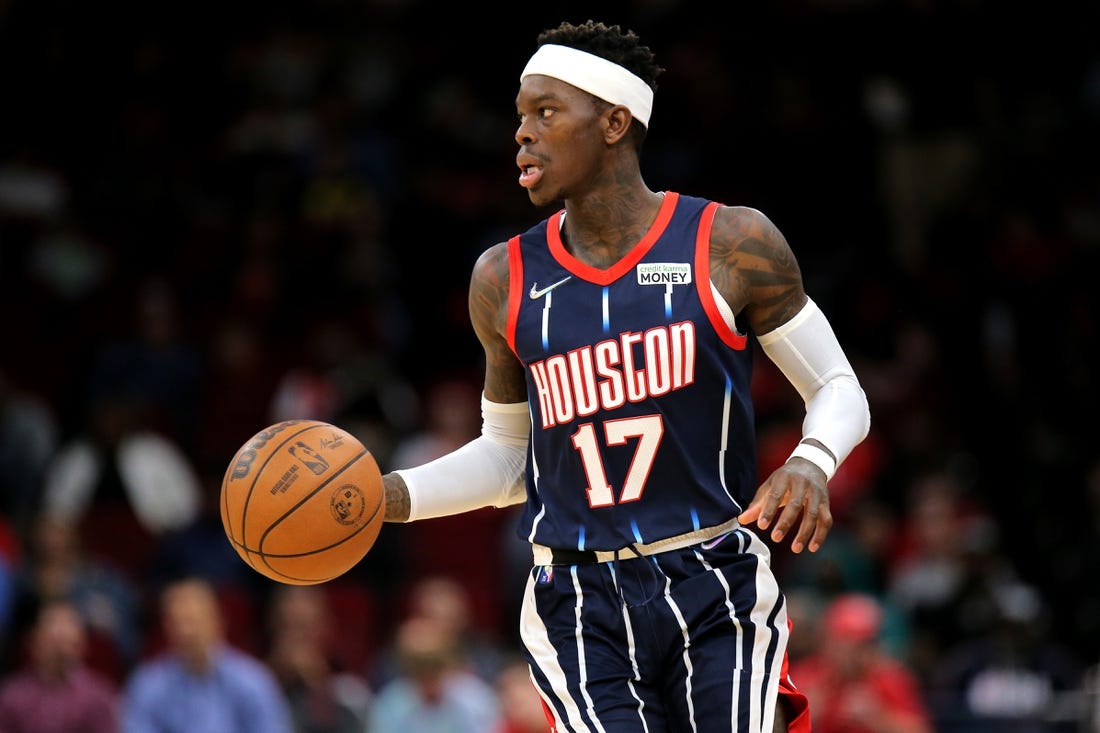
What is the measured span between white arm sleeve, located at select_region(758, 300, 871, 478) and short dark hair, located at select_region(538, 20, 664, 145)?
0.67 m

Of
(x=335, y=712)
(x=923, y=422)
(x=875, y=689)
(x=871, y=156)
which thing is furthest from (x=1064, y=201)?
(x=335, y=712)

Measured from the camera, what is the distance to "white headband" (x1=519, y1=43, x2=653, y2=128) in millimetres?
4812

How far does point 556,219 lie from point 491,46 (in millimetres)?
11482

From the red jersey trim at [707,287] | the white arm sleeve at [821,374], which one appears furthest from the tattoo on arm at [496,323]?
the white arm sleeve at [821,374]

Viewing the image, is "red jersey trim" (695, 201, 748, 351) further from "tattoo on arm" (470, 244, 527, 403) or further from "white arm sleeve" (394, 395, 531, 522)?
"white arm sleeve" (394, 395, 531, 522)

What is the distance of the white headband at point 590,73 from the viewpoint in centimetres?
481

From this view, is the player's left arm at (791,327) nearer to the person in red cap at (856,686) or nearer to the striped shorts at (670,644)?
the striped shorts at (670,644)

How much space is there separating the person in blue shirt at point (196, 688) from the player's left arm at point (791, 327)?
5.88 m

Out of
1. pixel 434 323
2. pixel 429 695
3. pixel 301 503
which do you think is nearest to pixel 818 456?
pixel 301 503

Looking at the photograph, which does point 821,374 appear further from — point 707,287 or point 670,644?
point 670,644

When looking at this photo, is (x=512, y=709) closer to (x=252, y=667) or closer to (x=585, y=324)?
(x=252, y=667)

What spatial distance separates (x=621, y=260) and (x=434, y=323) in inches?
371

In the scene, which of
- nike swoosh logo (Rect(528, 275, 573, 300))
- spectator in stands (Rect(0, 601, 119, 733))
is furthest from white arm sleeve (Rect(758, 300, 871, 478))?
spectator in stands (Rect(0, 601, 119, 733))

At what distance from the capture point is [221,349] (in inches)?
528
